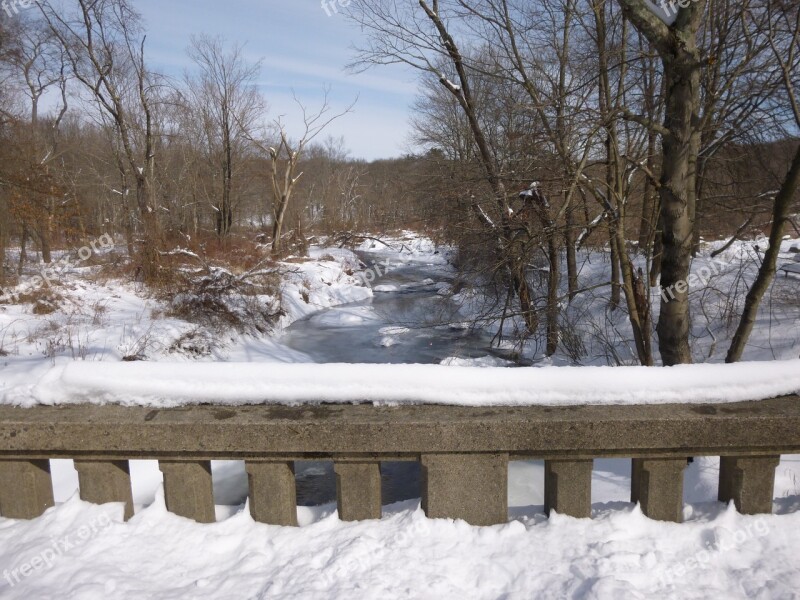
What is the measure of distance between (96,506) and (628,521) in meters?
2.04

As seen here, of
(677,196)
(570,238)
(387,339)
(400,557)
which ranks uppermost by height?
(677,196)

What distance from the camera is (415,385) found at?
83.3 inches

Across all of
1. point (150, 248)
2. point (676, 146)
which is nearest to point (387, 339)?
point (150, 248)

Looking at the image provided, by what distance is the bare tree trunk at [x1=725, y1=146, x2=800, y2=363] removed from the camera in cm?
437

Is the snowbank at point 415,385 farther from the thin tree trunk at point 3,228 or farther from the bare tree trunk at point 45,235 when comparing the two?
the thin tree trunk at point 3,228

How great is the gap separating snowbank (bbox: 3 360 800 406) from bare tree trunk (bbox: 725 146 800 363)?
9.34 ft

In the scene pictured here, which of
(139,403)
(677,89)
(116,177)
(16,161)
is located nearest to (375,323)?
(16,161)

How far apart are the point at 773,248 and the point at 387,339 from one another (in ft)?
30.7

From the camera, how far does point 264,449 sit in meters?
2.01

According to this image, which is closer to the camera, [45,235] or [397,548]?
[397,548]

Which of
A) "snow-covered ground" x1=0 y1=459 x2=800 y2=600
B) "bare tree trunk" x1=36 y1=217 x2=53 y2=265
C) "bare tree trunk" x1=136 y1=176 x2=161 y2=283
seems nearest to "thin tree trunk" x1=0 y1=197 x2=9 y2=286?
"bare tree trunk" x1=36 y1=217 x2=53 y2=265
